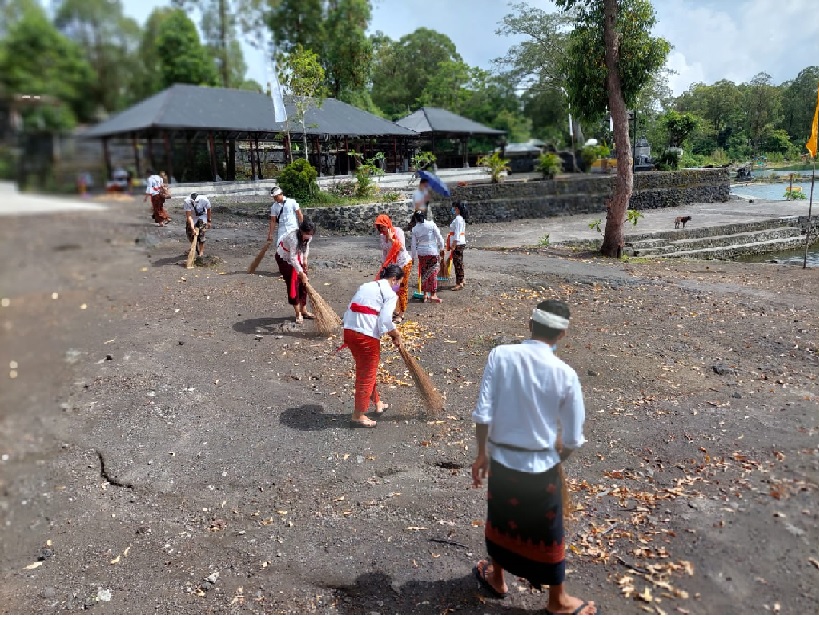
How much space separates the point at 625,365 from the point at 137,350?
6046 mm

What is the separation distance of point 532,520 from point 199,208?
947 centimetres

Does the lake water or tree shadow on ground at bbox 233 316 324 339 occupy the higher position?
the lake water

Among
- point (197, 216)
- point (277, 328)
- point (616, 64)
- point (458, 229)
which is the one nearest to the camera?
point (277, 328)

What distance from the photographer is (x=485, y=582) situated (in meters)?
3.38

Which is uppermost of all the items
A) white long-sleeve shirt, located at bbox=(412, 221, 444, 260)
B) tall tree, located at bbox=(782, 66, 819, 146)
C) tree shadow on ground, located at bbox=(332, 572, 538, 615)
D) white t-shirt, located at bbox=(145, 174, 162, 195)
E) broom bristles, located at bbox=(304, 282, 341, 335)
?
tall tree, located at bbox=(782, 66, 819, 146)

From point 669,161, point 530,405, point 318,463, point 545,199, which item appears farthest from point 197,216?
point 669,161

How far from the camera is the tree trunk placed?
14594mm

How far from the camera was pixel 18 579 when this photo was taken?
3537mm

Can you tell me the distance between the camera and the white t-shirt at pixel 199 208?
1045cm

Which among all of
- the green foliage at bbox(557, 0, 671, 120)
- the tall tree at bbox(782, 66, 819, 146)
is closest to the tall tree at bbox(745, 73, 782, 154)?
the tall tree at bbox(782, 66, 819, 146)

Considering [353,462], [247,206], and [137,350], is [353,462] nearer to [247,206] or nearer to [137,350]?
[137,350]

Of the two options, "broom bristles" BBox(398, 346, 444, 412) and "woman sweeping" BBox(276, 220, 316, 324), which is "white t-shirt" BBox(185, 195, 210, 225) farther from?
"broom bristles" BBox(398, 346, 444, 412)

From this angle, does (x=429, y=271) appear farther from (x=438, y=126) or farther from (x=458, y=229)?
(x=438, y=126)

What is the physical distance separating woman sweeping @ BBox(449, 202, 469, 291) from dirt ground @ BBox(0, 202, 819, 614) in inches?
87.9
